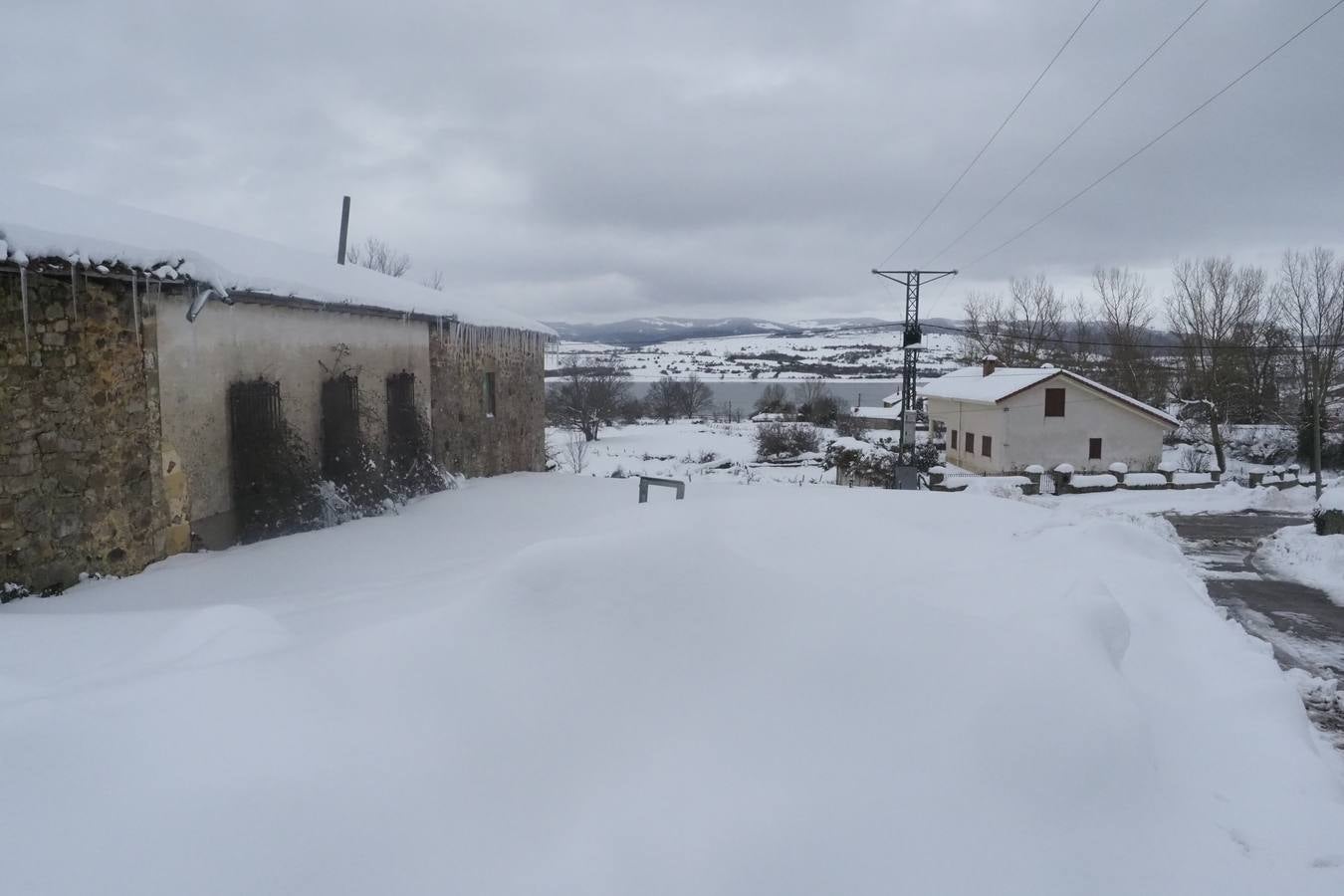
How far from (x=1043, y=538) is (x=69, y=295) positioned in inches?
391

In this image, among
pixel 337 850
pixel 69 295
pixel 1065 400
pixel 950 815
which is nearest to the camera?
pixel 337 850

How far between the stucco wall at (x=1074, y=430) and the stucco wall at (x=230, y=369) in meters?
25.9

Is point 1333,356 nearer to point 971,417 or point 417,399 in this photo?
point 971,417

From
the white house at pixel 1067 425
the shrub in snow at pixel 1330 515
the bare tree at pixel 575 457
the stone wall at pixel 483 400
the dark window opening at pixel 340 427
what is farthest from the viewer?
the white house at pixel 1067 425

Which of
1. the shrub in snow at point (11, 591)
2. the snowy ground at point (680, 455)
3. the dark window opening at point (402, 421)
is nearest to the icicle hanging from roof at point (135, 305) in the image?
the shrub in snow at point (11, 591)

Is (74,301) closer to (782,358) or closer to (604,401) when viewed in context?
(604,401)

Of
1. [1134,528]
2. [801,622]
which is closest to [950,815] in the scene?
[801,622]

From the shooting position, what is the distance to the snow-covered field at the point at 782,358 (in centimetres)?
11938

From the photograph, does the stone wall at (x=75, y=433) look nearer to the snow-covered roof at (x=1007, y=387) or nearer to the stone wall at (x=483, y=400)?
the stone wall at (x=483, y=400)

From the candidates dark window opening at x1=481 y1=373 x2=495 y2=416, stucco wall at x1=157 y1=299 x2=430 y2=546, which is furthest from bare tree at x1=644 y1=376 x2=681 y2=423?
stucco wall at x1=157 y1=299 x2=430 y2=546

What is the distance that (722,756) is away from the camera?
3.59 metres

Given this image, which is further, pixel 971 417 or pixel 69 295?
pixel 971 417

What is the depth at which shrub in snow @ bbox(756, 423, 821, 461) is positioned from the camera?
1476 inches

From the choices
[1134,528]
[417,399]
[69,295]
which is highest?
[69,295]
